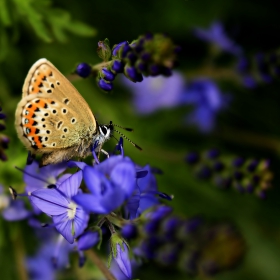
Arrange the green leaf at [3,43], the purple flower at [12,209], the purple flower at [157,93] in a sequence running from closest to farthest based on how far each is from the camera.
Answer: the purple flower at [12,209] → the green leaf at [3,43] → the purple flower at [157,93]

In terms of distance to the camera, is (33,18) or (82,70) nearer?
(82,70)

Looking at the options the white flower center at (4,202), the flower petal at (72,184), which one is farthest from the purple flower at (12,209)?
the flower petal at (72,184)

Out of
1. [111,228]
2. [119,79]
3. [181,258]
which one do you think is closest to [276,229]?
[119,79]

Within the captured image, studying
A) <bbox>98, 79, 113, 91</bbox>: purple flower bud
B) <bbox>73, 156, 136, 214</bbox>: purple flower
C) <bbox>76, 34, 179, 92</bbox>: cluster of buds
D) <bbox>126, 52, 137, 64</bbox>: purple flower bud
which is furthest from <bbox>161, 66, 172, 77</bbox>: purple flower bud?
<bbox>73, 156, 136, 214</bbox>: purple flower

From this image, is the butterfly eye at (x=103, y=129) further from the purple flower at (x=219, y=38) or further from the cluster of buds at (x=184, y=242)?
the purple flower at (x=219, y=38)

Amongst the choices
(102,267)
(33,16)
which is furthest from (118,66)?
(33,16)

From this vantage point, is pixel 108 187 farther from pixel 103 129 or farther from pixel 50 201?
pixel 103 129
